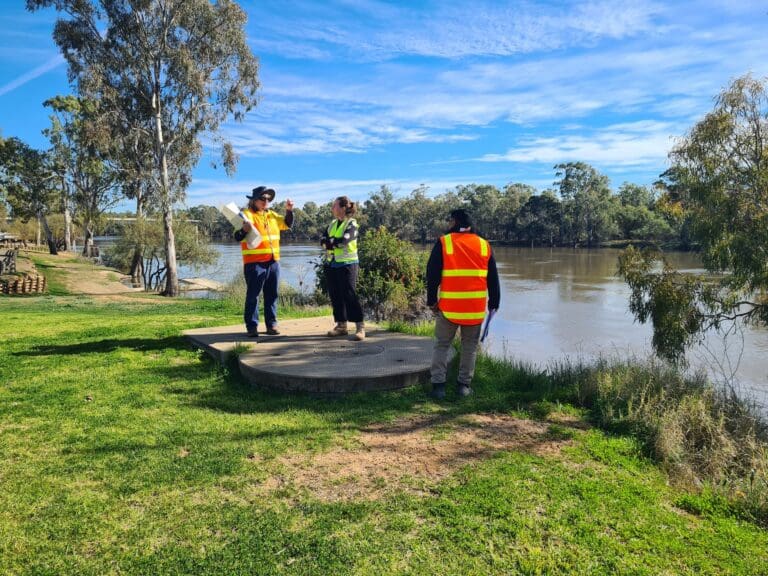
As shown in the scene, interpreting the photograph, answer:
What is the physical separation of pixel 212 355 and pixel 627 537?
4.75 metres

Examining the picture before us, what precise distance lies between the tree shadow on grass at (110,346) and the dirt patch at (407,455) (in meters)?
3.65

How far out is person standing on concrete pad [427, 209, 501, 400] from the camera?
4.80 metres

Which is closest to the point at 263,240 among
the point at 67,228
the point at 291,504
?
the point at 291,504

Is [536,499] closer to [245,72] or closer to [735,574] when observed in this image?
[735,574]

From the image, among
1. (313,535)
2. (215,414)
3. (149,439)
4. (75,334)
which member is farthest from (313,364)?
(75,334)

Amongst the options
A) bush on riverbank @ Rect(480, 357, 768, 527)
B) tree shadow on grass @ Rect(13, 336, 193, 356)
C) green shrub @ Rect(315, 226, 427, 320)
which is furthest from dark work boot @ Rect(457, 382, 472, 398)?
green shrub @ Rect(315, 226, 427, 320)

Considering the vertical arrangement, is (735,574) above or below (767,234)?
below

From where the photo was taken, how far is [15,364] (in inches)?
225

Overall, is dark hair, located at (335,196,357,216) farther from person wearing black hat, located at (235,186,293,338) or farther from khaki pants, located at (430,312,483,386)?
khaki pants, located at (430,312,483,386)

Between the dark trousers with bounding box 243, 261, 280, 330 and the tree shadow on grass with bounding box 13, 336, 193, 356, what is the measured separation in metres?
0.87

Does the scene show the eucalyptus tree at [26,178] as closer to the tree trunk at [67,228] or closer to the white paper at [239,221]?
the tree trunk at [67,228]

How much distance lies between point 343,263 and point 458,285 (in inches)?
83.4

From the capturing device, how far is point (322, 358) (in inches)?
220

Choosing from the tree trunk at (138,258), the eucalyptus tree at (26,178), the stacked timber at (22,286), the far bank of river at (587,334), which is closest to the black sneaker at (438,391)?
the far bank of river at (587,334)
